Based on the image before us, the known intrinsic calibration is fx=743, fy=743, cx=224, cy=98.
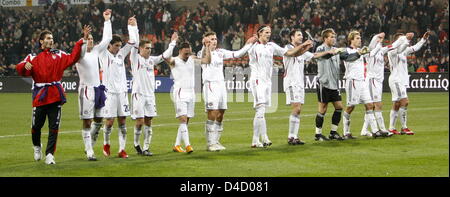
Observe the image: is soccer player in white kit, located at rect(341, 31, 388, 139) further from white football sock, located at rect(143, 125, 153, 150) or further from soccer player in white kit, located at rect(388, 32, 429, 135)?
white football sock, located at rect(143, 125, 153, 150)

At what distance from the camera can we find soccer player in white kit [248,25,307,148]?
47.4ft

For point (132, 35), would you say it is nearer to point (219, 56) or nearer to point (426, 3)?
point (219, 56)

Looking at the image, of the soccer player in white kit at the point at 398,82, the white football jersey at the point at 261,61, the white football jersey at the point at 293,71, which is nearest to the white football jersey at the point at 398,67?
the soccer player in white kit at the point at 398,82

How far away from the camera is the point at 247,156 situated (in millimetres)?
13016

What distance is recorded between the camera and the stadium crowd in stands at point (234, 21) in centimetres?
3531

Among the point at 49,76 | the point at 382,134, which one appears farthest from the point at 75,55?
the point at 382,134

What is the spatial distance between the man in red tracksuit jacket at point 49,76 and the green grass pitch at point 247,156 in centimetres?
74

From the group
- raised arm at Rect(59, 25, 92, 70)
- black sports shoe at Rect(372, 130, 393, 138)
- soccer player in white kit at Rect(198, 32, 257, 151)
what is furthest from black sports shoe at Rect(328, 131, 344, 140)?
raised arm at Rect(59, 25, 92, 70)

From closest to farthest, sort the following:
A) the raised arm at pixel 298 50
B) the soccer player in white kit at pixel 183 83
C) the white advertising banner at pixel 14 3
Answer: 1. the soccer player in white kit at pixel 183 83
2. the raised arm at pixel 298 50
3. the white advertising banner at pixel 14 3

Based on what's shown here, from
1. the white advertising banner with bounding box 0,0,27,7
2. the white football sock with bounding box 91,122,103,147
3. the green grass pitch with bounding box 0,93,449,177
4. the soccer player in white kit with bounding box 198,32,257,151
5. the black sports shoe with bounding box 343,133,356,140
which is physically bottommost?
the green grass pitch with bounding box 0,93,449,177

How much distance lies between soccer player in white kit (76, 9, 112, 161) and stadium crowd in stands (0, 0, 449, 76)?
22.8 m

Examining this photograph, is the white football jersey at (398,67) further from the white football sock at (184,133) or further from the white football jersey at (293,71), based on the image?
the white football sock at (184,133)

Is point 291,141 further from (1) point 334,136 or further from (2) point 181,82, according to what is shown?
(2) point 181,82

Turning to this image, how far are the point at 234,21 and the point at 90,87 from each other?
27208 mm
